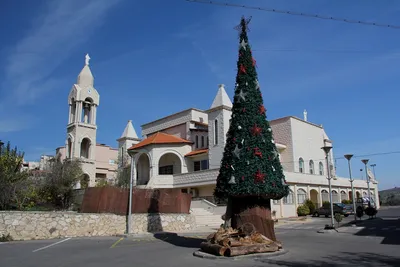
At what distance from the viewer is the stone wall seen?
1683 centimetres

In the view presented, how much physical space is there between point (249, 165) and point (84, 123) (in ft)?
120

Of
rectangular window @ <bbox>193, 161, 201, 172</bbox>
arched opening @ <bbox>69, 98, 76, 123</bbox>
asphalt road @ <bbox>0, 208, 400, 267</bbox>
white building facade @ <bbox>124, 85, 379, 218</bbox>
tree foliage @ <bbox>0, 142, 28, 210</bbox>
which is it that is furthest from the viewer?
arched opening @ <bbox>69, 98, 76, 123</bbox>

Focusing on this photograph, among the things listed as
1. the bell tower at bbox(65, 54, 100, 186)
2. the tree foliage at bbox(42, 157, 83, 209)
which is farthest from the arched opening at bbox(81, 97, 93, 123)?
the tree foliage at bbox(42, 157, 83, 209)

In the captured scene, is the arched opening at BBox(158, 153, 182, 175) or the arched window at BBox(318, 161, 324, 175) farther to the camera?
the arched window at BBox(318, 161, 324, 175)

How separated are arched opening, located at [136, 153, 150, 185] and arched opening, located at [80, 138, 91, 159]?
281 inches

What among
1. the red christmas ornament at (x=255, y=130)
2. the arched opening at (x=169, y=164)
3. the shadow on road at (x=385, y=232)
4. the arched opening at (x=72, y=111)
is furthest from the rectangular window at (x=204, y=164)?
the red christmas ornament at (x=255, y=130)

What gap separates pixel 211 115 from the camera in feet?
128

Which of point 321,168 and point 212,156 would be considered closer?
point 212,156

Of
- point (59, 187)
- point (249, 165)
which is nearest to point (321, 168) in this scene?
point (59, 187)

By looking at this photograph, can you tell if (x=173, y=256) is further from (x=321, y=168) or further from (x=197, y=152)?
(x=321, y=168)

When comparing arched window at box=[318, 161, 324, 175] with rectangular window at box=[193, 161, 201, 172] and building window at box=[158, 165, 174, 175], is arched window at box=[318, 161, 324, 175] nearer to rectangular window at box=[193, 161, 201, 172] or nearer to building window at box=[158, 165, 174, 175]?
rectangular window at box=[193, 161, 201, 172]

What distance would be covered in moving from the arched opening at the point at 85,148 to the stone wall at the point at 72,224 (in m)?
26.5

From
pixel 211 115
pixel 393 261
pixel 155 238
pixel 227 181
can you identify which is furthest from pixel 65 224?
pixel 211 115

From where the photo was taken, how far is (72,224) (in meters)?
18.3
